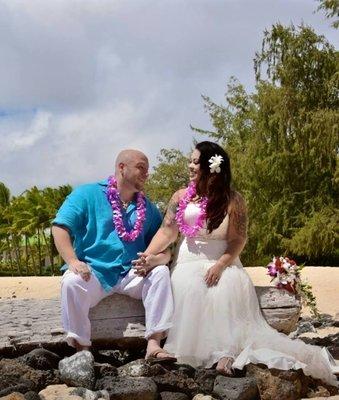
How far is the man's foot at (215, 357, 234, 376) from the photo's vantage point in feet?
19.3

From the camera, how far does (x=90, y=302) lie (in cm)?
621

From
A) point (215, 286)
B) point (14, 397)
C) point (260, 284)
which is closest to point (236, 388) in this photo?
point (215, 286)

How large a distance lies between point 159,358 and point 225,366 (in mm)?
498

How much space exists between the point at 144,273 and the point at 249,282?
862 mm

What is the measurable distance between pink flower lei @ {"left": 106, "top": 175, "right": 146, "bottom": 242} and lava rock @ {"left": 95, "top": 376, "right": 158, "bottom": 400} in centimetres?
121

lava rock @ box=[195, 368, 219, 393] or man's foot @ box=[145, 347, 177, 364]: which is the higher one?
man's foot @ box=[145, 347, 177, 364]

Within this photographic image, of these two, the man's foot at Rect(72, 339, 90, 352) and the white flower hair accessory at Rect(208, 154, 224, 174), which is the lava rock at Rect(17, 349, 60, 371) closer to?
the man's foot at Rect(72, 339, 90, 352)

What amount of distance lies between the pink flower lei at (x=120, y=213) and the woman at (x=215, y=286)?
187 mm

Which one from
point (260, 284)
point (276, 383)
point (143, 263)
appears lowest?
point (276, 383)

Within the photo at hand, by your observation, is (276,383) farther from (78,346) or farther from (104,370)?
(78,346)

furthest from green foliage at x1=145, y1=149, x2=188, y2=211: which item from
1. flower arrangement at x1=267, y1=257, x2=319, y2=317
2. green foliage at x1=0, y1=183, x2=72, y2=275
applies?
flower arrangement at x1=267, y1=257, x2=319, y2=317

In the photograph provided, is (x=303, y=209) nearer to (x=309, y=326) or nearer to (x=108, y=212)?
(x=309, y=326)

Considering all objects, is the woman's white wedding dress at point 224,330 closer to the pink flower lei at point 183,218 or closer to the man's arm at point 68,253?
the pink flower lei at point 183,218

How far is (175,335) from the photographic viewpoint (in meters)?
6.16
